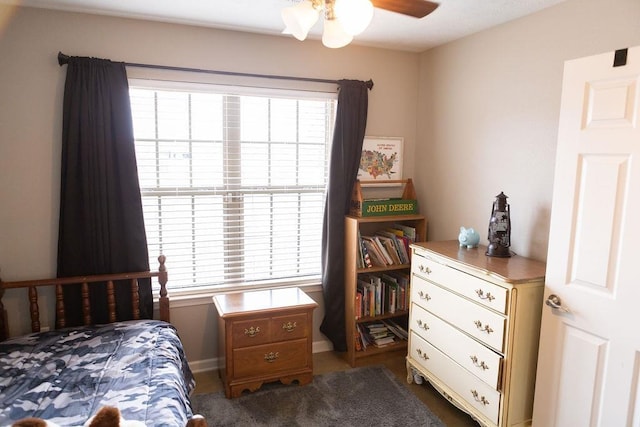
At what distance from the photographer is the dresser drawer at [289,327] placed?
2.69m

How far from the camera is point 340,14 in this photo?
140cm

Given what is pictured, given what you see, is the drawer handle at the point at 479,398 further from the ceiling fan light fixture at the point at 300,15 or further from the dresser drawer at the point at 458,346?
the ceiling fan light fixture at the point at 300,15

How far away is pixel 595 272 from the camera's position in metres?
1.75

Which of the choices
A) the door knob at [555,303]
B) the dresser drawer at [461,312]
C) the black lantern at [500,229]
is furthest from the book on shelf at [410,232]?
the door knob at [555,303]

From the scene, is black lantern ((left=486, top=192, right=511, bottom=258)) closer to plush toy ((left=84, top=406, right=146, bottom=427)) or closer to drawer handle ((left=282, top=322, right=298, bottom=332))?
drawer handle ((left=282, top=322, right=298, bottom=332))

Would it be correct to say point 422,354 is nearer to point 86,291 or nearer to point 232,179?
point 232,179

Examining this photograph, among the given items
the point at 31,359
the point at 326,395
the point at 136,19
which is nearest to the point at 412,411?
the point at 326,395

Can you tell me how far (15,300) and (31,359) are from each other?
0.65 metres

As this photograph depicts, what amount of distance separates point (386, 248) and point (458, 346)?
3.24 feet

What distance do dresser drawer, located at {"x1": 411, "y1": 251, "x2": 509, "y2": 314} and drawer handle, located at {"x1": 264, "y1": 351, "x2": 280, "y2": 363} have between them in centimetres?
107

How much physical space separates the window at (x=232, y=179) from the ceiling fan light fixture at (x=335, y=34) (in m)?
1.38

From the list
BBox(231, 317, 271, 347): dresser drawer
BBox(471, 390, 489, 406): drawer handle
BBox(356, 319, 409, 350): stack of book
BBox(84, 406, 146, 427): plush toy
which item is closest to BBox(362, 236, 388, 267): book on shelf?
BBox(356, 319, 409, 350): stack of book

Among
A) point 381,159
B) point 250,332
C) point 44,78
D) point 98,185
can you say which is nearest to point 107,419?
point 250,332

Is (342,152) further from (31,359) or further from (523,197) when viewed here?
(31,359)
